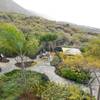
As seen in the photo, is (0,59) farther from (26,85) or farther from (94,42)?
(94,42)

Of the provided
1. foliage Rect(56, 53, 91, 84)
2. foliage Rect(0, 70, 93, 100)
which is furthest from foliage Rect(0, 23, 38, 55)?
foliage Rect(56, 53, 91, 84)

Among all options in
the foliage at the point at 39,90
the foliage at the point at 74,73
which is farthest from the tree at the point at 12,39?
the foliage at the point at 74,73

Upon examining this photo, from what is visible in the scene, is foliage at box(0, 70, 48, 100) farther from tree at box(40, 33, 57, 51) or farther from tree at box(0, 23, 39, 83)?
tree at box(40, 33, 57, 51)

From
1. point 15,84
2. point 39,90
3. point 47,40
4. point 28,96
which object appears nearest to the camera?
point 15,84

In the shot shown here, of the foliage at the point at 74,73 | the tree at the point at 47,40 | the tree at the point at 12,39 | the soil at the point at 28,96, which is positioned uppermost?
the tree at the point at 12,39

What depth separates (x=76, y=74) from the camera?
28.3 metres

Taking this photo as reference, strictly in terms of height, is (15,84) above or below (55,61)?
above

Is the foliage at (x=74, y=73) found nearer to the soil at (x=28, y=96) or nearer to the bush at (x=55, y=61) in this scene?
the bush at (x=55, y=61)

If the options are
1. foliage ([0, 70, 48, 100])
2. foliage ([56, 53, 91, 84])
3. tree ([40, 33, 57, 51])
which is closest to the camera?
foliage ([0, 70, 48, 100])

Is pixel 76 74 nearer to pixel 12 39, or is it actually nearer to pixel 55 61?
pixel 55 61

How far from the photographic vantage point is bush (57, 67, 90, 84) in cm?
2783

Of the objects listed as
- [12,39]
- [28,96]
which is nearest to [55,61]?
[12,39]

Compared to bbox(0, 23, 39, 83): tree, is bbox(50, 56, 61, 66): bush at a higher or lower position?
lower

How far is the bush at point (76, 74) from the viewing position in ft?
91.3
